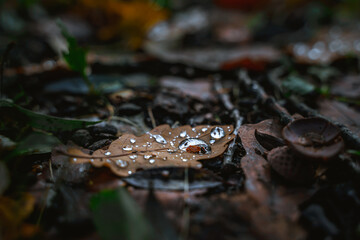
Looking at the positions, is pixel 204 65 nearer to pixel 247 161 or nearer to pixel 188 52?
pixel 188 52

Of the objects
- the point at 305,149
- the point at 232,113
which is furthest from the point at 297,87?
the point at 305,149

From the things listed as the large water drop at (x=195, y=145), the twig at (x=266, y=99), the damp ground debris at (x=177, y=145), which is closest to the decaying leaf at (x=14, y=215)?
the damp ground debris at (x=177, y=145)

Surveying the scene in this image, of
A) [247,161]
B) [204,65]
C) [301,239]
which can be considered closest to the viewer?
[301,239]

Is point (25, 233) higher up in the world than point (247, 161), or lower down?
lower down

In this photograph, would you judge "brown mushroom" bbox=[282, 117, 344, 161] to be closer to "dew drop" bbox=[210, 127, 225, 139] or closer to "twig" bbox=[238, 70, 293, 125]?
"twig" bbox=[238, 70, 293, 125]

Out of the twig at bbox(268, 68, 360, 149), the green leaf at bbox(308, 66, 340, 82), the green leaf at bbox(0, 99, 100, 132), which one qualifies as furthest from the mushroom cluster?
the green leaf at bbox(308, 66, 340, 82)

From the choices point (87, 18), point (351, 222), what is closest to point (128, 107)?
point (351, 222)
